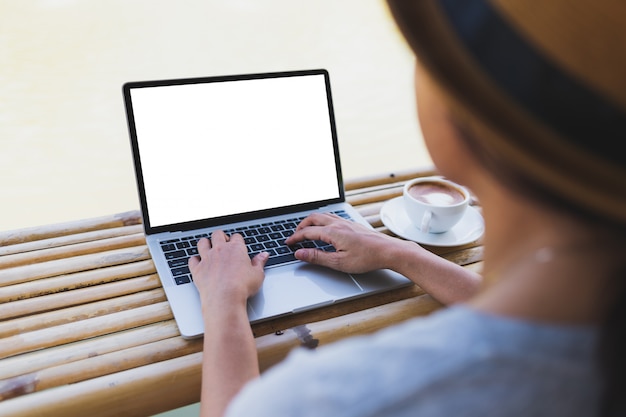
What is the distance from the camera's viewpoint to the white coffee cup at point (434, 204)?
92 centimetres

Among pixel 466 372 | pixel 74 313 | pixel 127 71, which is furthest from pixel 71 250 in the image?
pixel 127 71

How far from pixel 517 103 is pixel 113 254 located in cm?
71

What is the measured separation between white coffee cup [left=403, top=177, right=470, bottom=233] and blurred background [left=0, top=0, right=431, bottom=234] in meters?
0.93

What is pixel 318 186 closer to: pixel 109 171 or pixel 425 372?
pixel 425 372

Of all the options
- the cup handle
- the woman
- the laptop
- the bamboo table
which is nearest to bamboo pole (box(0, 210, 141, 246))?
the bamboo table

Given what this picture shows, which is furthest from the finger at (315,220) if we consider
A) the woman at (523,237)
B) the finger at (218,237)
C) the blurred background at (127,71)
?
the blurred background at (127,71)

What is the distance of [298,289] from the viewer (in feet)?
2.65

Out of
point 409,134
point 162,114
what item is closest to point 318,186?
point 162,114

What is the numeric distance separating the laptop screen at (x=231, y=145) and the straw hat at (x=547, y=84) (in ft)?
2.03

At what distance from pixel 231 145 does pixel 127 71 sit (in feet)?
4.91

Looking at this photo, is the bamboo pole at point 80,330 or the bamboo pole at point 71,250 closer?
the bamboo pole at point 80,330

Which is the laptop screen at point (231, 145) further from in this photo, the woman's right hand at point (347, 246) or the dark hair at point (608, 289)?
the dark hair at point (608, 289)

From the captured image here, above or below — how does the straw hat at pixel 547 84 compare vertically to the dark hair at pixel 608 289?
above

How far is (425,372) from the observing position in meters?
0.36
